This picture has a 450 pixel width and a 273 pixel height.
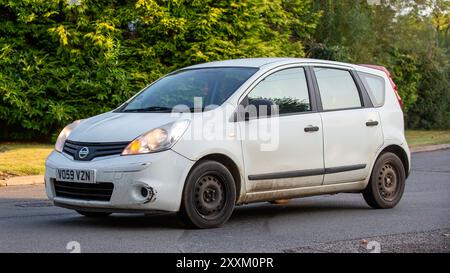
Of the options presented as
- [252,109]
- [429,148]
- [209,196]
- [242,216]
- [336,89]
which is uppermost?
[336,89]

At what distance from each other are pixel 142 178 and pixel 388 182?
11.6ft

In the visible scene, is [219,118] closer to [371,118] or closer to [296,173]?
[296,173]

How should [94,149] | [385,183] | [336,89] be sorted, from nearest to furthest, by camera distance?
1. [94,149]
2. [336,89]
3. [385,183]

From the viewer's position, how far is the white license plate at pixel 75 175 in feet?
26.2

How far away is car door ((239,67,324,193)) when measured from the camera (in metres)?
8.62

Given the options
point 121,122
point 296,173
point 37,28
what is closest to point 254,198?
point 296,173

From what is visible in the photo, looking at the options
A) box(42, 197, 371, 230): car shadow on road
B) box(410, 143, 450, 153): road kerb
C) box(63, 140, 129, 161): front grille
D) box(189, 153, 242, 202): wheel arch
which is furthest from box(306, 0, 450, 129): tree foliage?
box(63, 140, 129, 161): front grille

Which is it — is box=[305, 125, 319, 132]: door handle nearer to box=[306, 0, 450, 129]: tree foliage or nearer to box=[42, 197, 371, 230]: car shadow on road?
box=[42, 197, 371, 230]: car shadow on road

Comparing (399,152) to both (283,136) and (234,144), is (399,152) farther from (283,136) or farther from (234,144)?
(234,144)

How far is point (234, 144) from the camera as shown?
840cm

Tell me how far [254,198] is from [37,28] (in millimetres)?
12590

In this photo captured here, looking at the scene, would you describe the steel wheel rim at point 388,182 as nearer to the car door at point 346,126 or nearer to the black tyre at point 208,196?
the car door at point 346,126

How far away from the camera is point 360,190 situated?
995 centimetres

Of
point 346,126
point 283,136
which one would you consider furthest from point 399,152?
point 283,136
